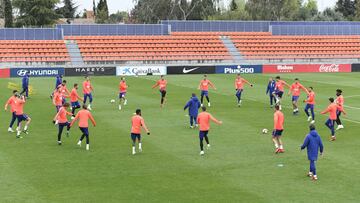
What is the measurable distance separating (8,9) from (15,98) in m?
65.2

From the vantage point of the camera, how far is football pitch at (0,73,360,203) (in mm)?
16750

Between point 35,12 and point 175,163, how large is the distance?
270ft

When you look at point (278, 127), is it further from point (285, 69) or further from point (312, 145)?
point (285, 69)

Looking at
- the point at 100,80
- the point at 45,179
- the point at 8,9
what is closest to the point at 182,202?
the point at 45,179

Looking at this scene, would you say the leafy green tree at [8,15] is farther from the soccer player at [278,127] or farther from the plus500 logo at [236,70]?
the soccer player at [278,127]

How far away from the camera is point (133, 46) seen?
69.3 metres

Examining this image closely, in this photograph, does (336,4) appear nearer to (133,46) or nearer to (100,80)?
(133,46)

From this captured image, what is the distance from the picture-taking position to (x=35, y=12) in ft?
318

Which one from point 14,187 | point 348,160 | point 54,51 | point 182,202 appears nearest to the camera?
point 182,202

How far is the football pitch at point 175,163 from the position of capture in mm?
16750

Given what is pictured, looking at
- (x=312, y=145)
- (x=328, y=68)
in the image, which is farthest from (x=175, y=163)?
(x=328, y=68)

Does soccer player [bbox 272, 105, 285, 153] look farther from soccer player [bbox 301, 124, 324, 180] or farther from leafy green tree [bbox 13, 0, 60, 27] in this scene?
leafy green tree [bbox 13, 0, 60, 27]

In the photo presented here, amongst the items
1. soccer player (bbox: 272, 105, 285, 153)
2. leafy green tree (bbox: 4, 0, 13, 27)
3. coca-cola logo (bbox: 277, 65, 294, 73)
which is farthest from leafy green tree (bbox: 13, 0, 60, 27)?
soccer player (bbox: 272, 105, 285, 153)

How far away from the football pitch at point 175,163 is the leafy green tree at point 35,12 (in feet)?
216
